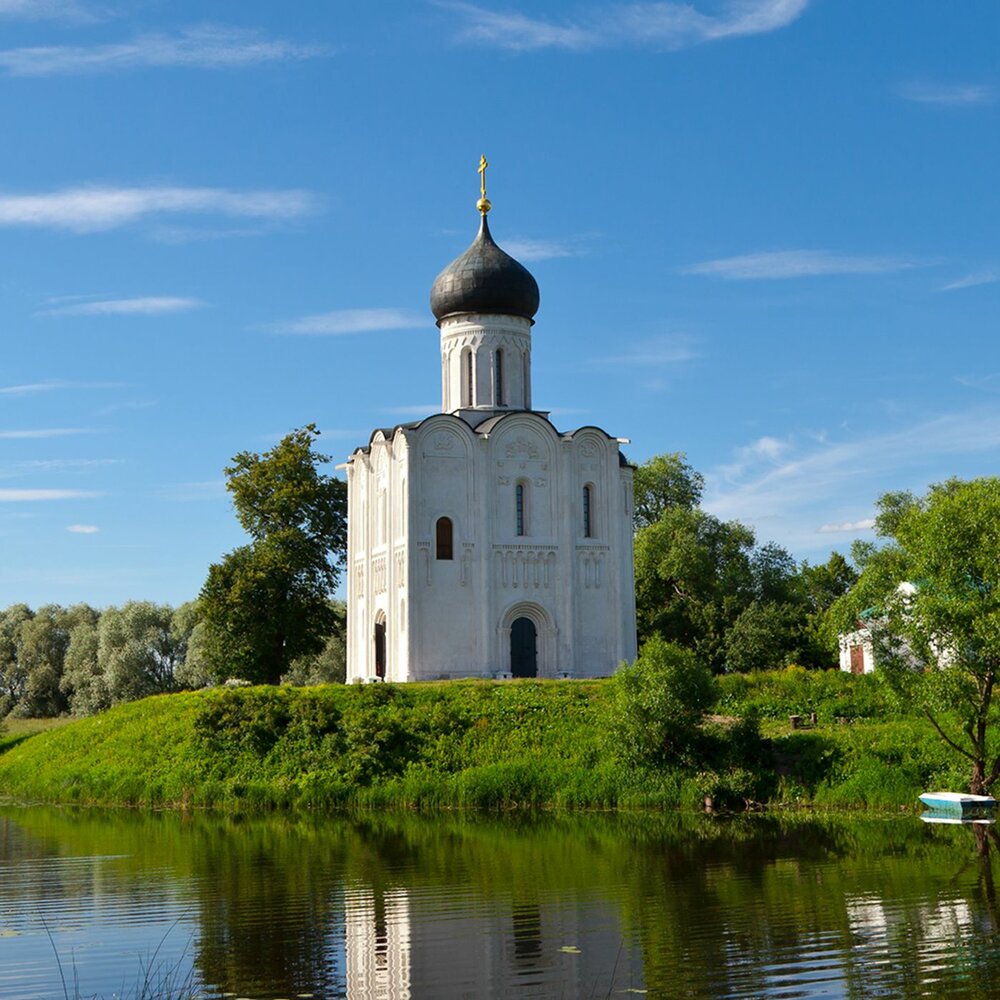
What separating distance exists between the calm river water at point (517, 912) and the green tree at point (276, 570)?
1851 cm

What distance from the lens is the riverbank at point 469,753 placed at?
1013 inches

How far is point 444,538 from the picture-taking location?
37.2m

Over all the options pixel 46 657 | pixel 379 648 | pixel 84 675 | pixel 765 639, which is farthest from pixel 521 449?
pixel 46 657

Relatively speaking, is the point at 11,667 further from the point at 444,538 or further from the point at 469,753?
the point at 469,753

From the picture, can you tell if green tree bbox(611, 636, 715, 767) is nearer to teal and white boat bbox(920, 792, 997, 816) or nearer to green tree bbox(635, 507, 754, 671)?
teal and white boat bbox(920, 792, 997, 816)

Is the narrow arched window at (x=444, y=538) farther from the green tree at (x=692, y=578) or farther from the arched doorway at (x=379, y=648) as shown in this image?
the green tree at (x=692, y=578)

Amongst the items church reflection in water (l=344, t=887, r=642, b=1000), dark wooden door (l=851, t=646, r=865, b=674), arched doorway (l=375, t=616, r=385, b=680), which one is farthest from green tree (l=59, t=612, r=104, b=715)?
church reflection in water (l=344, t=887, r=642, b=1000)

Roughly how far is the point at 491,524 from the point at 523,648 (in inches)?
133

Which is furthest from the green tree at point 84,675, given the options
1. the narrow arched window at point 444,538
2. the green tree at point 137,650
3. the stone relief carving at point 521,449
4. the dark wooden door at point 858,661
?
the dark wooden door at point 858,661

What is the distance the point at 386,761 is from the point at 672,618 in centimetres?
2040

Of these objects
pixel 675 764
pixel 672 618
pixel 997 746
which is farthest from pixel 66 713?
pixel 997 746

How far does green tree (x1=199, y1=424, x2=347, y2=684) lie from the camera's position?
41469 mm

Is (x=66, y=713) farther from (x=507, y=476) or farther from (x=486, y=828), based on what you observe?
(x=486, y=828)

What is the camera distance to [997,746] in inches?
994
